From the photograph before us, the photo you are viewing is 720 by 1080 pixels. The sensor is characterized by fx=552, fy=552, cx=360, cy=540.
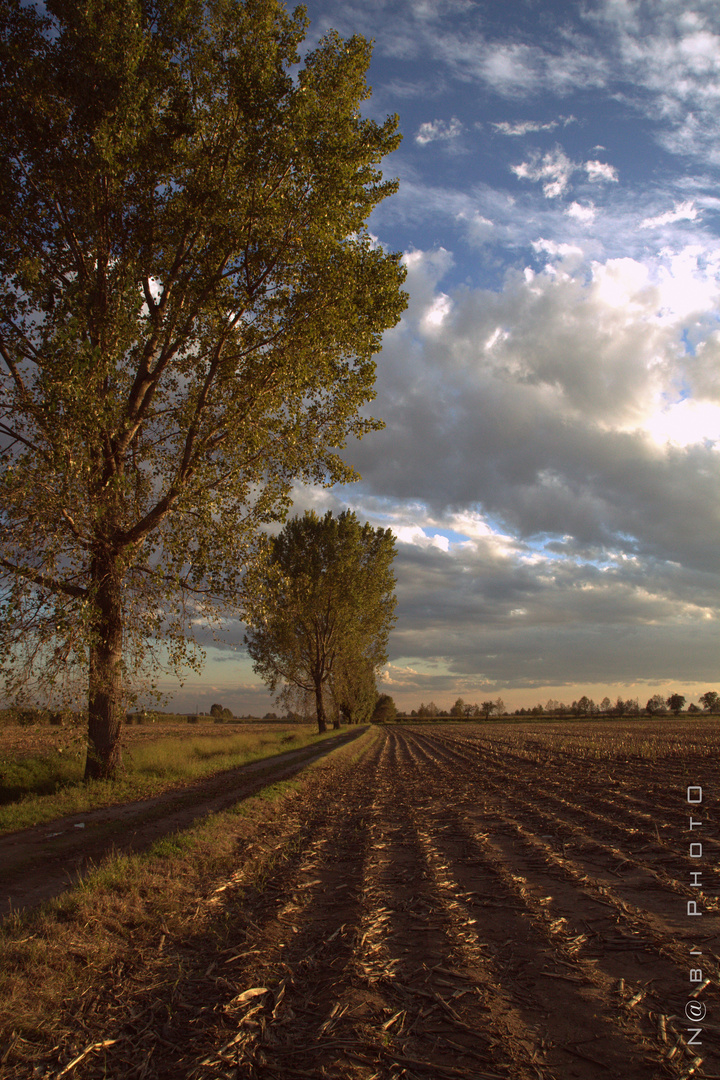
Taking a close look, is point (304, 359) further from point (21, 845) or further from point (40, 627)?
point (21, 845)

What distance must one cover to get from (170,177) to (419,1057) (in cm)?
1607

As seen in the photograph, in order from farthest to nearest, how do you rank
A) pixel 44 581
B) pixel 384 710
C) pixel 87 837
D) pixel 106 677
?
pixel 384 710 → pixel 106 677 → pixel 44 581 → pixel 87 837

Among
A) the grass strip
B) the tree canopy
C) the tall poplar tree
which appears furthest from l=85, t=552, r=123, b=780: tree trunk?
the tree canopy

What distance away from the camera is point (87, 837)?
8.94 meters

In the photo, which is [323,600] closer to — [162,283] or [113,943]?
[162,283]

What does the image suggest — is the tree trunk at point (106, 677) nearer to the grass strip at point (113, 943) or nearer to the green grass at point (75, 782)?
the green grass at point (75, 782)

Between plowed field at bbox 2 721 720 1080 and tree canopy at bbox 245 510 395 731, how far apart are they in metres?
28.8

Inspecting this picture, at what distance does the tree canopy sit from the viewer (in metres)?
39.2

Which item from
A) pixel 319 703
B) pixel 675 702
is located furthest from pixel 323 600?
pixel 675 702

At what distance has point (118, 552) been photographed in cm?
1284

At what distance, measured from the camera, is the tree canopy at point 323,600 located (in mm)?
39250

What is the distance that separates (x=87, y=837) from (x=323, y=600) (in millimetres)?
30743

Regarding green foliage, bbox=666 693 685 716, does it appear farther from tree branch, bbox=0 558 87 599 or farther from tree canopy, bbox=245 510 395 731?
tree branch, bbox=0 558 87 599

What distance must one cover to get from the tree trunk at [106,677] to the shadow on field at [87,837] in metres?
1.95
